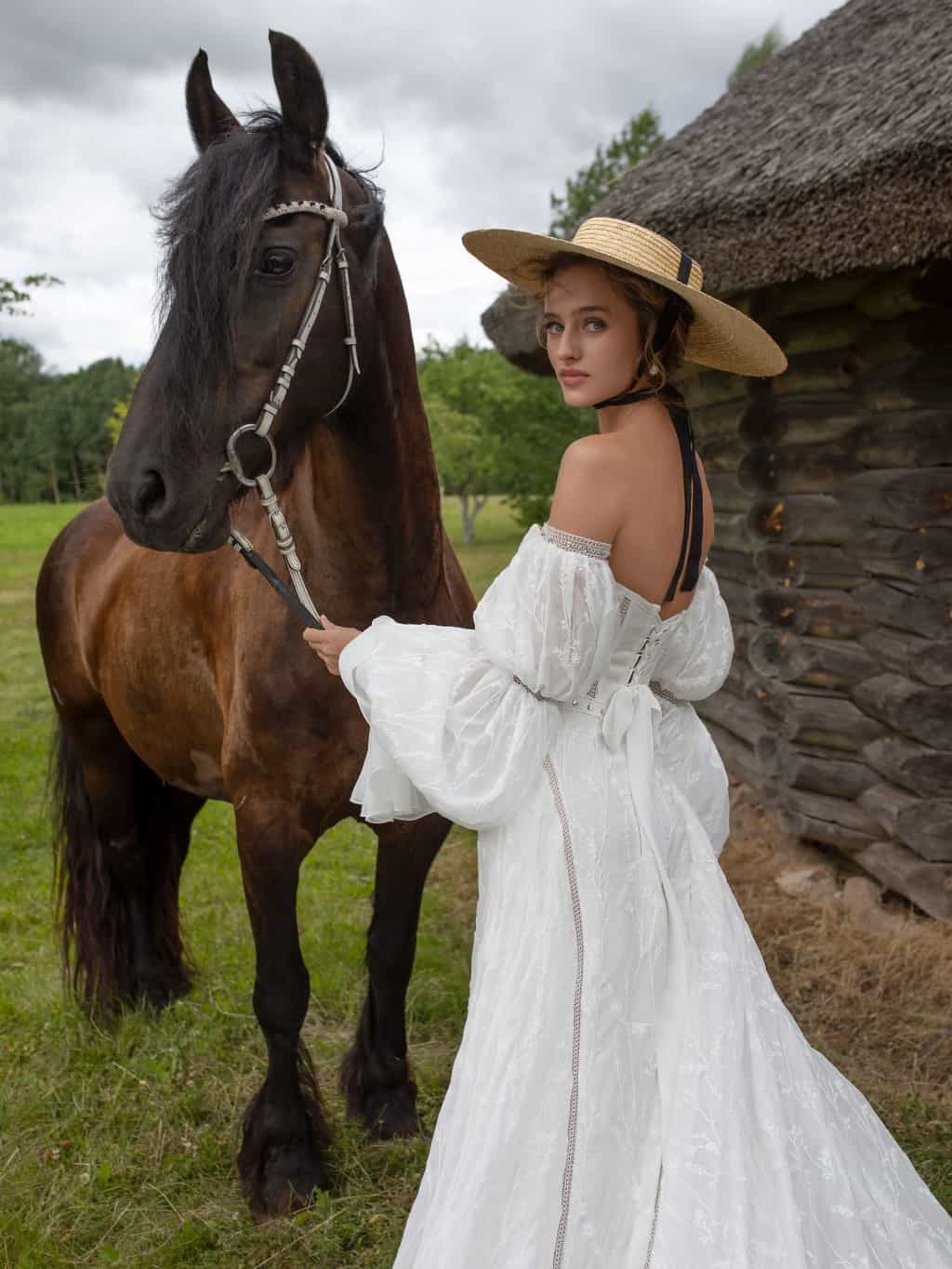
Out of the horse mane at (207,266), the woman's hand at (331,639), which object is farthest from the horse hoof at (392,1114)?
the horse mane at (207,266)

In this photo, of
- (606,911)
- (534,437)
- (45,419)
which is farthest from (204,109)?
(45,419)

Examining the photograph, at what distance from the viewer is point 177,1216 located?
2564mm

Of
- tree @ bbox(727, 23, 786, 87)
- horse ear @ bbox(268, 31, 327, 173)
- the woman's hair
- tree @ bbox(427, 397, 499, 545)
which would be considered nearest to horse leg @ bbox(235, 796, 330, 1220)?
the woman's hair

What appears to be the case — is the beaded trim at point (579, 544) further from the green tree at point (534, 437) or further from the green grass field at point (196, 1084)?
the green tree at point (534, 437)

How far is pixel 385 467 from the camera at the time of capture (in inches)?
87.1

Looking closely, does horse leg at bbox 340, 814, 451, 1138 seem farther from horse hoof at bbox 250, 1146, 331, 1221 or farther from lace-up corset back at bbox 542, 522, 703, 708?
lace-up corset back at bbox 542, 522, 703, 708

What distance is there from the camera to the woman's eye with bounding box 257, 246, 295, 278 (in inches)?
74.4

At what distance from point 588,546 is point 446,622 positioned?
2.94 feet

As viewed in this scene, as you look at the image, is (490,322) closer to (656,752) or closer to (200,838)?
(200,838)

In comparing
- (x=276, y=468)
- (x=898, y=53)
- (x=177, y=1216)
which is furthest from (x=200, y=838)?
(x=898, y=53)

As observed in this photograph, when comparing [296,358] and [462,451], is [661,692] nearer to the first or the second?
[296,358]

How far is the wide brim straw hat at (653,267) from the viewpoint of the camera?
5.36 ft

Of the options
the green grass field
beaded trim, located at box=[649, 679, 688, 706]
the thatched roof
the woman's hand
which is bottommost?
the green grass field

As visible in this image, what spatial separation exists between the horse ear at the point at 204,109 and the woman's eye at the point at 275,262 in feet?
1.03
